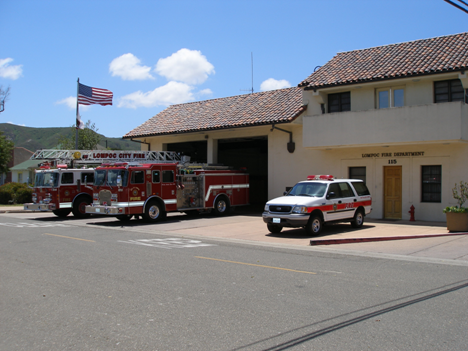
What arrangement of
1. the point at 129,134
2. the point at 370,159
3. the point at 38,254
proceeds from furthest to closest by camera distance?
the point at 129,134 < the point at 370,159 < the point at 38,254

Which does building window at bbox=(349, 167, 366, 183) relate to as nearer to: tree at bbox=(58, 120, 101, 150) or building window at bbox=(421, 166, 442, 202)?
building window at bbox=(421, 166, 442, 202)

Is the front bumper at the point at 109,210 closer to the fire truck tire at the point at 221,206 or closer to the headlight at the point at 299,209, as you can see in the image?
the fire truck tire at the point at 221,206

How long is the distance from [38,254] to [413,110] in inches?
577

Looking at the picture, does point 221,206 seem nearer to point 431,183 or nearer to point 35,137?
point 431,183

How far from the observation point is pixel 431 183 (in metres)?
19.0

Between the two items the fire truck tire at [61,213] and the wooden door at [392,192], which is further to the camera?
the fire truck tire at [61,213]

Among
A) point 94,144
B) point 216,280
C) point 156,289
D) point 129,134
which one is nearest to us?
point 156,289

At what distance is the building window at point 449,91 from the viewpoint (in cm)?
1844

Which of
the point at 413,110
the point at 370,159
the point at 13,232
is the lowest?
the point at 13,232

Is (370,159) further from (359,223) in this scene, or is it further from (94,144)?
(94,144)

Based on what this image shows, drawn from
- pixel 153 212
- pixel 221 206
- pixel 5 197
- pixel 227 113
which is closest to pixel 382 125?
pixel 221 206

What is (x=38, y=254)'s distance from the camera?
10938mm

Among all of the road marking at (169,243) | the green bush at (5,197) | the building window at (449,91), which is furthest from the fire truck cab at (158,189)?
the green bush at (5,197)

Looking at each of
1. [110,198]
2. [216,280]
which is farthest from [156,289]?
[110,198]
